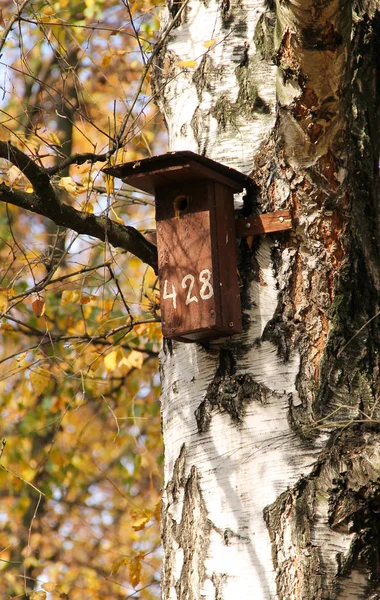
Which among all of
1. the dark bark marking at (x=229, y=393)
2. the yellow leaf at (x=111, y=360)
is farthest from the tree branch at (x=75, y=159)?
the yellow leaf at (x=111, y=360)

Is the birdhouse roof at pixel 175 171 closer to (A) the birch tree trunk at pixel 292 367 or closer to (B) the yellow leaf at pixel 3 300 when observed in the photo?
(A) the birch tree trunk at pixel 292 367

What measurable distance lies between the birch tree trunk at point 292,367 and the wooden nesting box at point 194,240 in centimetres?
6

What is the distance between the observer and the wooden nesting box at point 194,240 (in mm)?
1898

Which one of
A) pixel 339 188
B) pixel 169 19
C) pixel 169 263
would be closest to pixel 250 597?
pixel 169 263

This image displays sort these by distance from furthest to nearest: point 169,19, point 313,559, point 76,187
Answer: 1. point 76,187
2. point 169,19
3. point 313,559

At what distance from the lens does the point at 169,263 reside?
2018 millimetres

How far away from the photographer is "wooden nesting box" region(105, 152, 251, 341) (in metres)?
1.90

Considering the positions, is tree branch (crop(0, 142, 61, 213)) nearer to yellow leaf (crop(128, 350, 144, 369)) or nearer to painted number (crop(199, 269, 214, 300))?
painted number (crop(199, 269, 214, 300))

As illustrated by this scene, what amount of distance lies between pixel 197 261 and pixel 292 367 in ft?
1.14

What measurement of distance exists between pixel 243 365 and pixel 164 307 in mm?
256

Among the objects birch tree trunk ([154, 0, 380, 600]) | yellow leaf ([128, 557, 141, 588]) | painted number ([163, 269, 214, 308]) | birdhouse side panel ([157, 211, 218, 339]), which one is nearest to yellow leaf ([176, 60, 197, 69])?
birch tree trunk ([154, 0, 380, 600])

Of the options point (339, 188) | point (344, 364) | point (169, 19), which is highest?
point (169, 19)

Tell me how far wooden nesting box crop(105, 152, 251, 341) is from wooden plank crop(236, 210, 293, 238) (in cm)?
3

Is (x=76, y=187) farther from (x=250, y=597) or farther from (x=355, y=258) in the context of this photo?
(x=250, y=597)
